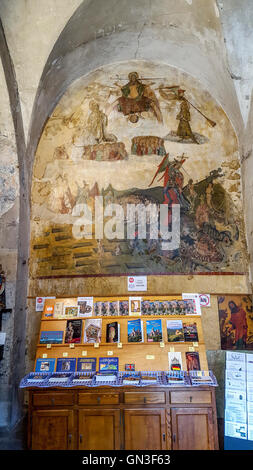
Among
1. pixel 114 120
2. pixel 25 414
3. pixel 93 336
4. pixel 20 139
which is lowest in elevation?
pixel 25 414

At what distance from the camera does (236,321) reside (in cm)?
657

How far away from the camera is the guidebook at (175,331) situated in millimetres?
5694

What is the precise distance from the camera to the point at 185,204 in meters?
7.23

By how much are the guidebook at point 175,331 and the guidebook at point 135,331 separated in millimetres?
436

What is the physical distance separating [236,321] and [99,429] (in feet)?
9.75

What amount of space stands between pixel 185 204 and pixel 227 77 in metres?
2.56

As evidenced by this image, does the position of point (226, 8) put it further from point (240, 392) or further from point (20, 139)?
point (240, 392)

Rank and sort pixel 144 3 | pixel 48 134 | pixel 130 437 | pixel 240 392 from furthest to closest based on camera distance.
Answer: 1. pixel 48 134
2. pixel 144 3
3. pixel 240 392
4. pixel 130 437

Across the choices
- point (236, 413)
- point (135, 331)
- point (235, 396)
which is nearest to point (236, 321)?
point (235, 396)

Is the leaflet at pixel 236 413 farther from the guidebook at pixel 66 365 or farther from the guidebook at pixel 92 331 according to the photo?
the guidebook at pixel 66 365

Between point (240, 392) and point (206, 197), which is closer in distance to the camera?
point (240, 392)
